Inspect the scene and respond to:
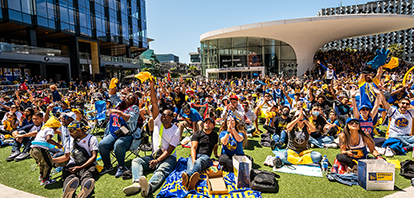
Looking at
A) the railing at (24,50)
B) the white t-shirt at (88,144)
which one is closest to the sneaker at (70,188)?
the white t-shirt at (88,144)

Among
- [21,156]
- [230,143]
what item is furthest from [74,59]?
[230,143]

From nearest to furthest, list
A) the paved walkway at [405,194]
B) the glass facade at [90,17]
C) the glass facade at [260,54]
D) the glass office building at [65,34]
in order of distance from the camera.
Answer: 1. the paved walkway at [405,194]
2. the glass office building at [65,34]
3. the glass facade at [90,17]
4. the glass facade at [260,54]

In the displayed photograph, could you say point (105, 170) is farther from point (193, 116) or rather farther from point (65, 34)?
point (65, 34)

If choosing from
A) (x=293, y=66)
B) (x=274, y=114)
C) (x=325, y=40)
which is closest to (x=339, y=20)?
(x=325, y=40)

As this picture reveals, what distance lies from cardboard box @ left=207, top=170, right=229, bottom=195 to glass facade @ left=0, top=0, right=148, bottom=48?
28.0 m

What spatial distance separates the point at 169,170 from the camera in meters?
4.18

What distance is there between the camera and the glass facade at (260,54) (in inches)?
1393

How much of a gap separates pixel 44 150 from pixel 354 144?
6.17 metres

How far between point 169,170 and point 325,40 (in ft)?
127

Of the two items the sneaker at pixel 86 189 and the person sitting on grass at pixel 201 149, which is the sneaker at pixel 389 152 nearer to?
the person sitting on grass at pixel 201 149

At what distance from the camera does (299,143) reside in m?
4.83

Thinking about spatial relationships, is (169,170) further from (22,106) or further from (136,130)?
(22,106)

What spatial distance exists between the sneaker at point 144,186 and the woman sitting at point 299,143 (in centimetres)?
301

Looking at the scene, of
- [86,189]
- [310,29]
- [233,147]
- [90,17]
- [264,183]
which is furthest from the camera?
[90,17]
